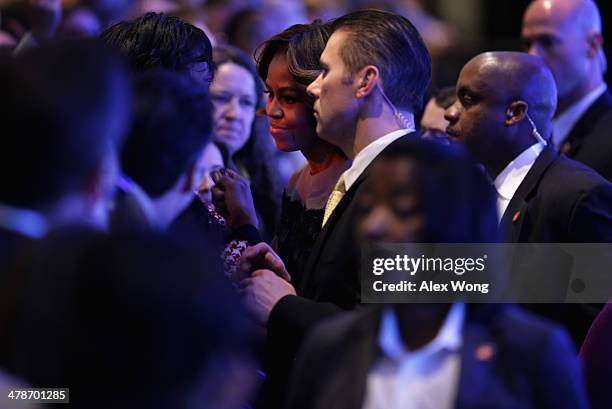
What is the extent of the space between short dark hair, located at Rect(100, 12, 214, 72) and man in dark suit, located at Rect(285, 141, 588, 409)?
1308 mm

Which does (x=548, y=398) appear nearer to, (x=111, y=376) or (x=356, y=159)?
(x=111, y=376)

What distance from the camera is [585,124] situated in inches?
210

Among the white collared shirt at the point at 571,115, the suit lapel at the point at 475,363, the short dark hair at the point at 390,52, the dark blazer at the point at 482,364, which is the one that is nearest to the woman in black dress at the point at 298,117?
the short dark hair at the point at 390,52

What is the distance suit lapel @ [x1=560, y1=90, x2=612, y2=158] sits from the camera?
5234 millimetres

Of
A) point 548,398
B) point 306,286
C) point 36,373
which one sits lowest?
point 306,286

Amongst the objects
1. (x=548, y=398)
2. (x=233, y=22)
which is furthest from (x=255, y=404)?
(x=233, y=22)

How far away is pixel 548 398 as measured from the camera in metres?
2.01

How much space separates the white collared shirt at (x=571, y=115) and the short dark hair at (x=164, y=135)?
3.28 metres

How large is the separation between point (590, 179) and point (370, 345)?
1.74 m

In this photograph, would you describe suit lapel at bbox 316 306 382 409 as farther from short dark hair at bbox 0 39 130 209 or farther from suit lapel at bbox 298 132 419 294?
suit lapel at bbox 298 132 419 294

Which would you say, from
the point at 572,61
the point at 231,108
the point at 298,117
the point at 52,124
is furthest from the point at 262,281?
the point at 572,61

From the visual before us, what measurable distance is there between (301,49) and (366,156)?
65 cm

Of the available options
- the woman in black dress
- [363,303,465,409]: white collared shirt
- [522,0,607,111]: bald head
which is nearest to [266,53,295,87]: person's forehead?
the woman in black dress

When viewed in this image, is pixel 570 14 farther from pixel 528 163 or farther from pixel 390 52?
pixel 390 52
